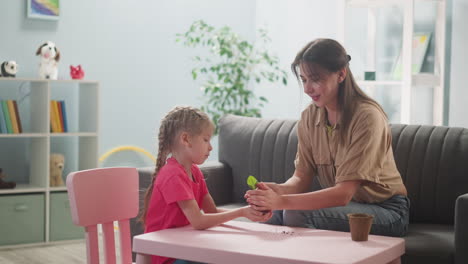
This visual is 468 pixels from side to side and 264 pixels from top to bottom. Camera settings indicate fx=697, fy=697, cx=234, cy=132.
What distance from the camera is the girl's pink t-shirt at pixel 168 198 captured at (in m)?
1.99

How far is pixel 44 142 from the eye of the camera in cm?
442

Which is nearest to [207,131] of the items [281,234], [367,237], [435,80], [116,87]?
[281,234]

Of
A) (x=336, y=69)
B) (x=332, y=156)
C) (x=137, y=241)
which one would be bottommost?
(x=137, y=241)

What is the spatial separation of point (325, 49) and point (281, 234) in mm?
746

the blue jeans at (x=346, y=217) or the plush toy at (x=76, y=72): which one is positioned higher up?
the plush toy at (x=76, y=72)

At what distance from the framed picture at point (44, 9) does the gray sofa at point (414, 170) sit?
1743 millimetres

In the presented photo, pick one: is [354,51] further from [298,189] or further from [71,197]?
[71,197]

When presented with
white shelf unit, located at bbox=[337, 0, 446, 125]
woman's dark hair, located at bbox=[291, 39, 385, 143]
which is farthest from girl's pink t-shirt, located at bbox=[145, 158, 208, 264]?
white shelf unit, located at bbox=[337, 0, 446, 125]

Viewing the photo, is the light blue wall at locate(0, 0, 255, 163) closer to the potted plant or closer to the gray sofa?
the potted plant

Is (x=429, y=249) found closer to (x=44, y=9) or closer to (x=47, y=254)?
(x=47, y=254)

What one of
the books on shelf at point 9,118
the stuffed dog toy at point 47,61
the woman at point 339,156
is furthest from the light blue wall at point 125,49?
the woman at point 339,156

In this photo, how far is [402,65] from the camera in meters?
4.14

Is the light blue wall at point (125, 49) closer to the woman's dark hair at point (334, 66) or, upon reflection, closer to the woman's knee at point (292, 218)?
the woman's dark hair at point (334, 66)

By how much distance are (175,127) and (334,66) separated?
0.60 m
